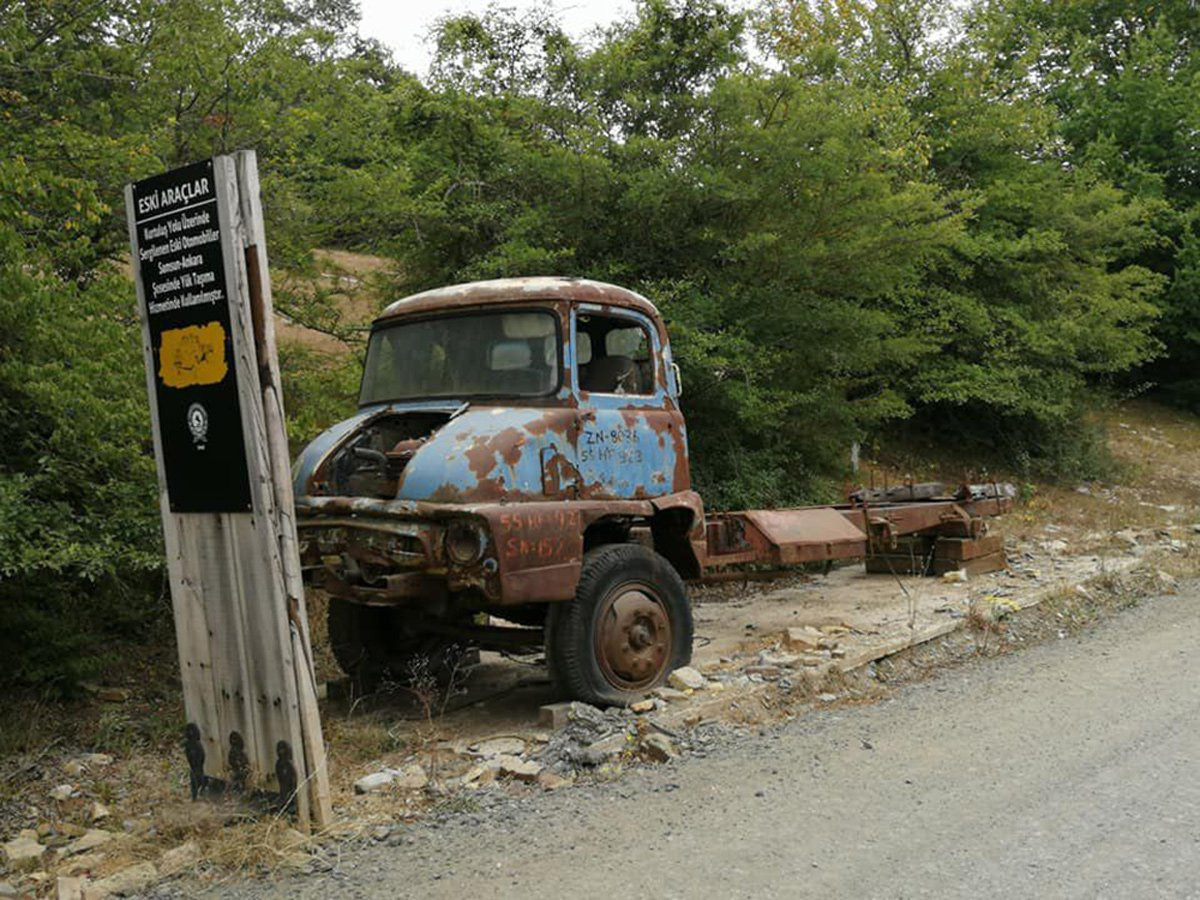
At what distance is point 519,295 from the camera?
22.7 ft

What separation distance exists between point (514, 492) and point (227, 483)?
1777 millimetres

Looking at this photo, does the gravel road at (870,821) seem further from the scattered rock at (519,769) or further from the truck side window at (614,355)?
the truck side window at (614,355)

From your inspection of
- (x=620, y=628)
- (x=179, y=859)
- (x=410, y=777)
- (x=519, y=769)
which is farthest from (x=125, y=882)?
(x=620, y=628)

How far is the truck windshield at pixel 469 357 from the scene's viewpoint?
684 centimetres

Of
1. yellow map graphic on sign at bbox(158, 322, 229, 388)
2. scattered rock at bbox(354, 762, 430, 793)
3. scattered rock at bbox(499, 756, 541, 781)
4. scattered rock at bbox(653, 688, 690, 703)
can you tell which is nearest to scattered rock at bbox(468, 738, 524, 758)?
scattered rock at bbox(499, 756, 541, 781)

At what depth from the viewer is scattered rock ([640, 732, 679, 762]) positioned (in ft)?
19.4

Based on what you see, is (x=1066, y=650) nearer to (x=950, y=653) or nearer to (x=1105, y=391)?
(x=950, y=653)

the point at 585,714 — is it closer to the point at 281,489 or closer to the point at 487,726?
the point at 487,726

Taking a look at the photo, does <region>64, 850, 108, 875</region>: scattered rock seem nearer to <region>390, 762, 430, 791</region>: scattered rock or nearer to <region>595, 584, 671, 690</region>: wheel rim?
<region>390, 762, 430, 791</region>: scattered rock

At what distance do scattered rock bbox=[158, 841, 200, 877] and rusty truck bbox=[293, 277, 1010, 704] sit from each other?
1792 millimetres

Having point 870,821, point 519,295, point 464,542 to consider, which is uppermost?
point 519,295

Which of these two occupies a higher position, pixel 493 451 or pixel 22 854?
pixel 493 451

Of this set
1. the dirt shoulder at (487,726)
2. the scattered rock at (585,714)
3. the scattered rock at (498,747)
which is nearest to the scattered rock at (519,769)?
the dirt shoulder at (487,726)

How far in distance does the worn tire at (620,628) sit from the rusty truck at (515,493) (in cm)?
1
